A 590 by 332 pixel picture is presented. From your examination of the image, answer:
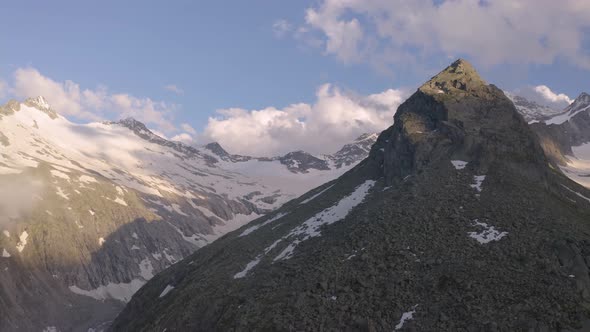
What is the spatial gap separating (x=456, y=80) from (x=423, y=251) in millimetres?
56126

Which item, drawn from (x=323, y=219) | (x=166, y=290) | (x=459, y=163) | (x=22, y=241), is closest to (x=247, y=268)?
(x=323, y=219)

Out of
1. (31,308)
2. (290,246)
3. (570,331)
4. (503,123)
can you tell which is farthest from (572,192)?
(31,308)

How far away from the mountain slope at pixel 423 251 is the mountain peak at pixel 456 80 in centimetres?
98

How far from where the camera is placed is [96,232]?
198m

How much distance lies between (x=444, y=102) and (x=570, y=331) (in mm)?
57176

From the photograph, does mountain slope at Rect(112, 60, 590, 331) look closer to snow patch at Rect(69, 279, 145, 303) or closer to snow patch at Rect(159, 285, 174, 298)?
snow patch at Rect(159, 285, 174, 298)

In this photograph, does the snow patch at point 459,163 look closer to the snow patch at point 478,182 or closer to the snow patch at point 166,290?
the snow patch at point 478,182

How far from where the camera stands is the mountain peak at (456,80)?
313 ft

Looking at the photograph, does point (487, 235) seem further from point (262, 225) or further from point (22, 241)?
point (22, 241)

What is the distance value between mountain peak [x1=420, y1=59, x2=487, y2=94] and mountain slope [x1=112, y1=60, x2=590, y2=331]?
984 mm

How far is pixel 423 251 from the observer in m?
51.2

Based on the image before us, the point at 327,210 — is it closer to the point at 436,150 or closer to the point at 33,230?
the point at 436,150

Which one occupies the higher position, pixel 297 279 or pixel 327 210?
pixel 327 210

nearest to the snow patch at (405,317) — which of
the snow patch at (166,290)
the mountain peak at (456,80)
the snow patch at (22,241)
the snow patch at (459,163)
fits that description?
the snow patch at (459,163)
